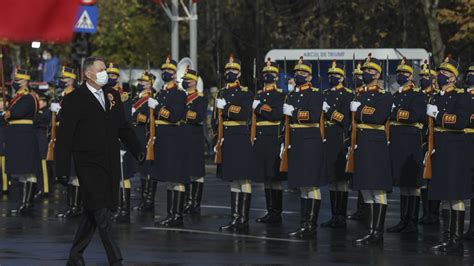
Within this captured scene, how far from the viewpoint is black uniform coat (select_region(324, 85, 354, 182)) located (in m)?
18.7

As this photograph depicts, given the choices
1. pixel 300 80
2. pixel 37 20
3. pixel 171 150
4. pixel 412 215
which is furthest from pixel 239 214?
pixel 37 20

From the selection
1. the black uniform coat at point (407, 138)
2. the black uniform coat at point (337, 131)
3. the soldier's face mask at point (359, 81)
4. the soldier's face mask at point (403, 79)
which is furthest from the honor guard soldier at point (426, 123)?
the black uniform coat at point (337, 131)

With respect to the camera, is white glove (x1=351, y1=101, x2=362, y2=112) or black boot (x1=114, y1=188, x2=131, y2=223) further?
black boot (x1=114, y1=188, x2=131, y2=223)

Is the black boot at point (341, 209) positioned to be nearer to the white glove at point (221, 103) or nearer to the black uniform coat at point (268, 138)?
the black uniform coat at point (268, 138)

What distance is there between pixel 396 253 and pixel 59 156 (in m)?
4.16

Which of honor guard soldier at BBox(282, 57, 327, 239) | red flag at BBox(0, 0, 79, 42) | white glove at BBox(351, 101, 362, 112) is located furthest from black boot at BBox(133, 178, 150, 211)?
red flag at BBox(0, 0, 79, 42)

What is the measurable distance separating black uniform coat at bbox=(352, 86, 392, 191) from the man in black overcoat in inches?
160

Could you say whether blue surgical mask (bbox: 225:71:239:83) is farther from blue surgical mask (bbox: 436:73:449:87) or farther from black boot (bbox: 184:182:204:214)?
blue surgical mask (bbox: 436:73:449:87)

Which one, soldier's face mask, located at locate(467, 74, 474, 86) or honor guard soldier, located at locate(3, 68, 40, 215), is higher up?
soldier's face mask, located at locate(467, 74, 474, 86)

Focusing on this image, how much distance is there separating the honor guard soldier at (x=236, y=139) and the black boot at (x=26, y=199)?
124 inches

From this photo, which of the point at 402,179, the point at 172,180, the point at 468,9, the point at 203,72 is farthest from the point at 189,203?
the point at 203,72

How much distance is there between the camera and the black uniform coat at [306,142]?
57.7 feet

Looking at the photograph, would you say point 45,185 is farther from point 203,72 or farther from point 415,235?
point 203,72

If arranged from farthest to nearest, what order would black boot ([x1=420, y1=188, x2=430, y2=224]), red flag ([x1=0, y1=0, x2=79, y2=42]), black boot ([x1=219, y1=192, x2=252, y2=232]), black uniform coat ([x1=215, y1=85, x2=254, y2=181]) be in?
black boot ([x1=420, y1=188, x2=430, y2=224]), black uniform coat ([x1=215, y1=85, x2=254, y2=181]), black boot ([x1=219, y1=192, x2=252, y2=232]), red flag ([x1=0, y1=0, x2=79, y2=42])
